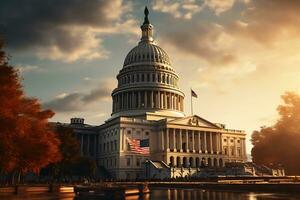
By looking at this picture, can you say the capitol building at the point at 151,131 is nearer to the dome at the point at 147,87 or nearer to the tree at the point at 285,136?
the dome at the point at 147,87

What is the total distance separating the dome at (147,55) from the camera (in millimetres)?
141875

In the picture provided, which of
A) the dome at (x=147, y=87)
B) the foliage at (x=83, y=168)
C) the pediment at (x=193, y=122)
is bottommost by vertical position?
the foliage at (x=83, y=168)

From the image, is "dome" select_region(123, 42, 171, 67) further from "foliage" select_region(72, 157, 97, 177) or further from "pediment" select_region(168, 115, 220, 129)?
"foliage" select_region(72, 157, 97, 177)

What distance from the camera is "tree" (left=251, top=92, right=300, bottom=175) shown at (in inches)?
2554

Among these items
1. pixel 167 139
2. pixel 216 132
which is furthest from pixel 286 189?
pixel 216 132

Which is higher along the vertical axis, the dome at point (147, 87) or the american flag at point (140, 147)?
the dome at point (147, 87)

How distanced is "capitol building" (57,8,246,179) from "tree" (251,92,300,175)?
32066 millimetres

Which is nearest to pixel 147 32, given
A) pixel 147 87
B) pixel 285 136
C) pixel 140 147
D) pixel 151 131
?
pixel 147 87

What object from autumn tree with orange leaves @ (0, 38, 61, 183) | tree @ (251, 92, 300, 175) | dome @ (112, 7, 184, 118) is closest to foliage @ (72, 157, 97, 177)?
dome @ (112, 7, 184, 118)

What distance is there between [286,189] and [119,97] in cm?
10164

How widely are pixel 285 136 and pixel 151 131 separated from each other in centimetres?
5657

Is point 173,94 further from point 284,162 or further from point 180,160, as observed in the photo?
point 284,162

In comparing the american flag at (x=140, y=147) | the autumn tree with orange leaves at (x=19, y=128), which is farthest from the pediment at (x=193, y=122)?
the autumn tree with orange leaves at (x=19, y=128)

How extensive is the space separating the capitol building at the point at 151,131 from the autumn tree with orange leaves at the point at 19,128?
164ft
